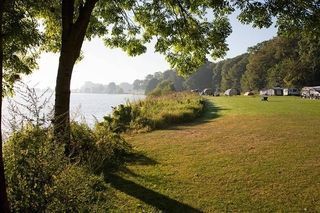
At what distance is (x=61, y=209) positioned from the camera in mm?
5418

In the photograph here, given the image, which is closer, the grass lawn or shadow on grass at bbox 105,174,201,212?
shadow on grass at bbox 105,174,201,212

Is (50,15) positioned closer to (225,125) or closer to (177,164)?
(177,164)

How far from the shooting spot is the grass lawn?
7840mm

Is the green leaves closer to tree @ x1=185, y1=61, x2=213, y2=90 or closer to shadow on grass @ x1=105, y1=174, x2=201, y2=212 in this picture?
shadow on grass @ x1=105, y1=174, x2=201, y2=212

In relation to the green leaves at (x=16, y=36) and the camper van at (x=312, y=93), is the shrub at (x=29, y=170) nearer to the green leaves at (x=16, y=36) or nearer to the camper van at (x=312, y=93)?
the green leaves at (x=16, y=36)

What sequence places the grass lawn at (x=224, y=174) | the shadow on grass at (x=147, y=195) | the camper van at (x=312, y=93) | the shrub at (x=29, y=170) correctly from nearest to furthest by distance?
the shrub at (x=29, y=170) < the shadow on grass at (x=147, y=195) < the grass lawn at (x=224, y=174) < the camper van at (x=312, y=93)

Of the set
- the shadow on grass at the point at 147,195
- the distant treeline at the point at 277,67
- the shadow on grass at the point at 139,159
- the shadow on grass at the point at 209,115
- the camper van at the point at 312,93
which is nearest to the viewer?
the shadow on grass at the point at 147,195

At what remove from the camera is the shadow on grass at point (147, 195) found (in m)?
7.64

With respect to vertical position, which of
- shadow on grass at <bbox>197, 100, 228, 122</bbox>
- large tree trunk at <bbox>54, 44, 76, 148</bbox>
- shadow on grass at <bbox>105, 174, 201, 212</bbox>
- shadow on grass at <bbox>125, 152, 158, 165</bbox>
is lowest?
shadow on grass at <bbox>105, 174, 201, 212</bbox>

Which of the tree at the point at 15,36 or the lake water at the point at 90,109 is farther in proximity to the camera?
the lake water at the point at 90,109

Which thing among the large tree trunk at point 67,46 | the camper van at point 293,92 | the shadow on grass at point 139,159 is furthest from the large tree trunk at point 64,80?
the camper van at point 293,92

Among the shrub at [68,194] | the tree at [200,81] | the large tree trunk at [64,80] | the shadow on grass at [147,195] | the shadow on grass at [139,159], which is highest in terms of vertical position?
the tree at [200,81]

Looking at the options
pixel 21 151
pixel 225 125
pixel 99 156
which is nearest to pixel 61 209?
pixel 21 151

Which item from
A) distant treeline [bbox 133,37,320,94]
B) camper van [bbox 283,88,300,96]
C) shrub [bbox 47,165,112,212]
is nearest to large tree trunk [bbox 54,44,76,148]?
shrub [bbox 47,165,112,212]
